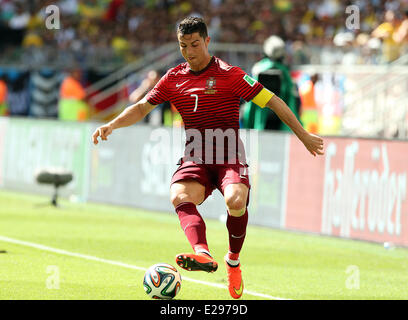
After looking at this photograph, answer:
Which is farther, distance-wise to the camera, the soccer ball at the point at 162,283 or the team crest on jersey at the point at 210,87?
the team crest on jersey at the point at 210,87

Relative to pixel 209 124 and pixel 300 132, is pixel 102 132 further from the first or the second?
pixel 300 132

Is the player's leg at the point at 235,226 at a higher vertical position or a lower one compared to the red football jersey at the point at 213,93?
lower

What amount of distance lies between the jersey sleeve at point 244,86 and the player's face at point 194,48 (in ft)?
0.98

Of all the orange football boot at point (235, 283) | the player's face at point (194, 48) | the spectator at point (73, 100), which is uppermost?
the spectator at point (73, 100)

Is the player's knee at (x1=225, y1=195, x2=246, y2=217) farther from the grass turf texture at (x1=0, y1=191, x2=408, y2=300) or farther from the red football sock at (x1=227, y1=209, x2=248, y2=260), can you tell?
the grass turf texture at (x1=0, y1=191, x2=408, y2=300)

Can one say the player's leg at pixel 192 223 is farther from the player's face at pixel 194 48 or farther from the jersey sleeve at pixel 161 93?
the player's face at pixel 194 48

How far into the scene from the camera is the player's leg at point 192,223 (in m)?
6.74

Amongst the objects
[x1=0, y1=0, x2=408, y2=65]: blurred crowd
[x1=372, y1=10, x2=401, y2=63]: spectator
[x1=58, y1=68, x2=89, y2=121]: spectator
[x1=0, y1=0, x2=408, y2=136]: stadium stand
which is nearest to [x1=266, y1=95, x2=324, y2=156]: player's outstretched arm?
[x1=372, y1=10, x2=401, y2=63]: spectator

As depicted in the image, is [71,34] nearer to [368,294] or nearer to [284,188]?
[284,188]

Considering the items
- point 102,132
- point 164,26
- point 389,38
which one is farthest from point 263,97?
point 164,26

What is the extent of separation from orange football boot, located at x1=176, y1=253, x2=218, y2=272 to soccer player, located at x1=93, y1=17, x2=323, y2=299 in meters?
0.56

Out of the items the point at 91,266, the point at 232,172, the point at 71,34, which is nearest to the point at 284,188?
the point at 91,266

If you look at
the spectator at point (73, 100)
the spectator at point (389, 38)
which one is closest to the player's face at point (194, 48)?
the spectator at point (389, 38)

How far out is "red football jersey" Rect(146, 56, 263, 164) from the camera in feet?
24.9
